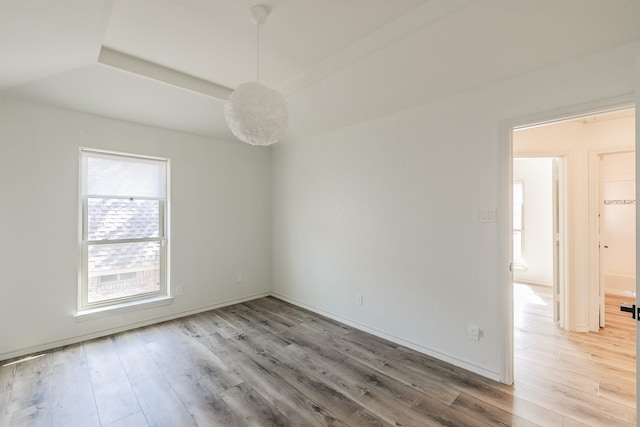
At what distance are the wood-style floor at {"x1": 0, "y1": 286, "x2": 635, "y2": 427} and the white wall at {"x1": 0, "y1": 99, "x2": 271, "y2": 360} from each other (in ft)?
1.27

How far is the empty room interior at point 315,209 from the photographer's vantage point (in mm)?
1861

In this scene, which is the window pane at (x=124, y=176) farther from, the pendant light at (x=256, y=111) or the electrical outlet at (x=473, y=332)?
the electrical outlet at (x=473, y=332)

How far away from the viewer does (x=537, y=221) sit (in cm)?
559

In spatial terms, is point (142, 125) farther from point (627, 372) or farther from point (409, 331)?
point (627, 372)

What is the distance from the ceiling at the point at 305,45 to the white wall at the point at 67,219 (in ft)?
1.05

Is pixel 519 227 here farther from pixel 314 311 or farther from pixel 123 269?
pixel 123 269

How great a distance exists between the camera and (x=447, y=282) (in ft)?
8.55

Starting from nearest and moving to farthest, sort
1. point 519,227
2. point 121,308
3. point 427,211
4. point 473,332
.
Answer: point 473,332 → point 427,211 → point 121,308 → point 519,227

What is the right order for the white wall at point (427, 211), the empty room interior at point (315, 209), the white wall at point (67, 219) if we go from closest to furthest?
→ the empty room interior at point (315, 209) → the white wall at point (427, 211) → the white wall at point (67, 219)

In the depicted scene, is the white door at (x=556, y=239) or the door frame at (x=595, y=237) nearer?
the door frame at (x=595, y=237)

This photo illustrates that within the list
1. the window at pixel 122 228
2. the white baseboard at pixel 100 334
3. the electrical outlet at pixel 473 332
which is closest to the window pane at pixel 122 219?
the window at pixel 122 228

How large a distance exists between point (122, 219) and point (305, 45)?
3.02 meters

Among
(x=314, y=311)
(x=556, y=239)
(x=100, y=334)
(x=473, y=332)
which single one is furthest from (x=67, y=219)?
(x=556, y=239)

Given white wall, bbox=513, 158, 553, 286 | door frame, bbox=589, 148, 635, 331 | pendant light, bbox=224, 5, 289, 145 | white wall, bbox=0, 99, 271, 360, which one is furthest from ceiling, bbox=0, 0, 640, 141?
white wall, bbox=513, 158, 553, 286
